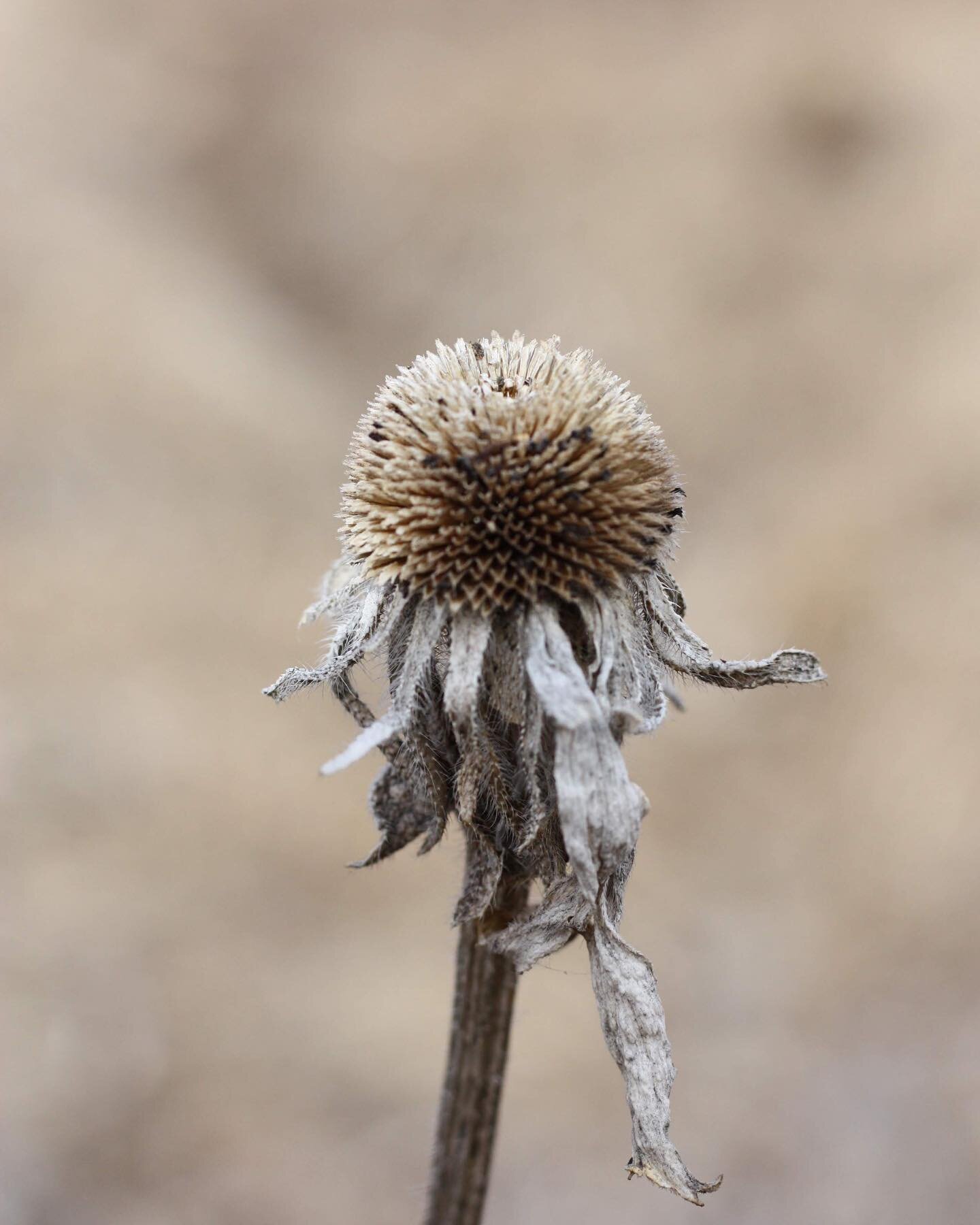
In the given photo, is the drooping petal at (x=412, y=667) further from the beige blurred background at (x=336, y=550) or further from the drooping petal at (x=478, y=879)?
the beige blurred background at (x=336, y=550)

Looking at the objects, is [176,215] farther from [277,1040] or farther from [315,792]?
[277,1040]

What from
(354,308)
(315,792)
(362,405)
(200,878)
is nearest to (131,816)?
(200,878)

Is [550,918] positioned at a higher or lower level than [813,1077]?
lower

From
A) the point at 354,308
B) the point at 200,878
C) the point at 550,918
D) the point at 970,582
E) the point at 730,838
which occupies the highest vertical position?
the point at 354,308

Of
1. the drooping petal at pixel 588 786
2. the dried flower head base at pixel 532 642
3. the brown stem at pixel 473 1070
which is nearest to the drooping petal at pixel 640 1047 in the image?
the dried flower head base at pixel 532 642

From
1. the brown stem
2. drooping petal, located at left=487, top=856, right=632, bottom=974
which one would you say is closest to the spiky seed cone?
drooping petal, located at left=487, top=856, right=632, bottom=974

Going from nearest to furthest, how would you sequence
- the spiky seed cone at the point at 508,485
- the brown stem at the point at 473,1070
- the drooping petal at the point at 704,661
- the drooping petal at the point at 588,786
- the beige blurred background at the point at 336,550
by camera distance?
the drooping petal at the point at 588,786
the spiky seed cone at the point at 508,485
the drooping petal at the point at 704,661
the brown stem at the point at 473,1070
the beige blurred background at the point at 336,550

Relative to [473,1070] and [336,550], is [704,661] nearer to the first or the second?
[473,1070]
